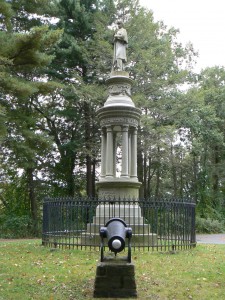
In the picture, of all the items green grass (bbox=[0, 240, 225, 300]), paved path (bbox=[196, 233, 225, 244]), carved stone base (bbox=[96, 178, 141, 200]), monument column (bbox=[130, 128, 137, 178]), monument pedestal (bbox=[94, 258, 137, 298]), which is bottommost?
paved path (bbox=[196, 233, 225, 244])

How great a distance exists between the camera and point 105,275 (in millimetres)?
6656

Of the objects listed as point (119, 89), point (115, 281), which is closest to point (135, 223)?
point (119, 89)

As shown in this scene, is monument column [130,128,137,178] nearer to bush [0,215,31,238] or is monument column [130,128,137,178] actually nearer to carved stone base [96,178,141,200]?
carved stone base [96,178,141,200]

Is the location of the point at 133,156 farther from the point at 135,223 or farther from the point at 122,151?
the point at 135,223

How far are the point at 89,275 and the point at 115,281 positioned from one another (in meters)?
1.54

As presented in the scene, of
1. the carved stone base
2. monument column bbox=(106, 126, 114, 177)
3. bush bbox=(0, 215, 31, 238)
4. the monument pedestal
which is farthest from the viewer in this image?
bush bbox=(0, 215, 31, 238)

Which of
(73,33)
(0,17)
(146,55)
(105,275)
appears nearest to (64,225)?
(105,275)

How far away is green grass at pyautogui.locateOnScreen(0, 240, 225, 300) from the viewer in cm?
680

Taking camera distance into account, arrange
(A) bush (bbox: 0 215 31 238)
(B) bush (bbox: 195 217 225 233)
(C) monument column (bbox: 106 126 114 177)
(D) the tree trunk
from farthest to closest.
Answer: (D) the tree trunk < (B) bush (bbox: 195 217 225 233) < (A) bush (bbox: 0 215 31 238) < (C) monument column (bbox: 106 126 114 177)

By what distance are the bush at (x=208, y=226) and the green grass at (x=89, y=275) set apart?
531 inches

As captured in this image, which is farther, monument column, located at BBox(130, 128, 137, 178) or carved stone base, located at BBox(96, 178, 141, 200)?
monument column, located at BBox(130, 128, 137, 178)

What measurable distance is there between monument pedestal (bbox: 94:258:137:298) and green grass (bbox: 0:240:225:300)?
8.8 inches

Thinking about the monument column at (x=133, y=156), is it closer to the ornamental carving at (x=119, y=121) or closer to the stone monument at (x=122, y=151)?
the stone monument at (x=122, y=151)

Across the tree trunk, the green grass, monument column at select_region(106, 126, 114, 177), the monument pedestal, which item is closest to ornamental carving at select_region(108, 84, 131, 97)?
monument column at select_region(106, 126, 114, 177)
